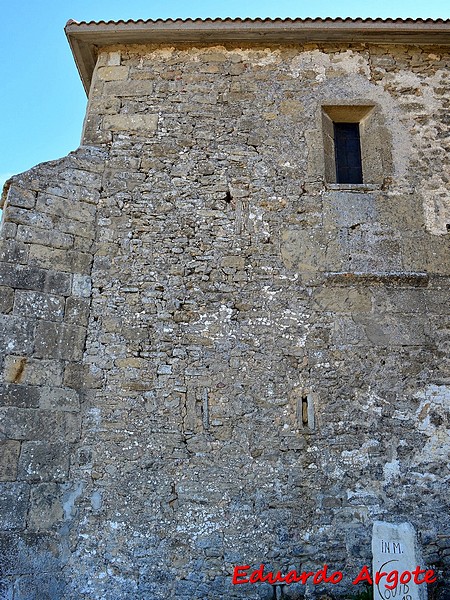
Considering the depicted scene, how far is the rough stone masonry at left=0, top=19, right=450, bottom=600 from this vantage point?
203 inches

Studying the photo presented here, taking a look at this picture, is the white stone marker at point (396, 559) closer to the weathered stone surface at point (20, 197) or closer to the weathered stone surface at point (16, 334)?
the weathered stone surface at point (16, 334)

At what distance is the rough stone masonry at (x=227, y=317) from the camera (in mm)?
5156

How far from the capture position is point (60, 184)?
5988 mm

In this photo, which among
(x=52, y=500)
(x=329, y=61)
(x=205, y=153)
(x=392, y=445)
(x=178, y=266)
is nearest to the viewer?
(x=52, y=500)

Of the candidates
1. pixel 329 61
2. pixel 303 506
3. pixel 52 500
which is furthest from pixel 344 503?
pixel 329 61

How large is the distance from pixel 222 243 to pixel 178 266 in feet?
1.64

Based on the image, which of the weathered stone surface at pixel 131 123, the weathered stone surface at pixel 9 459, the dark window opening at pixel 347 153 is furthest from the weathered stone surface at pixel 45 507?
the dark window opening at pixel 347 153

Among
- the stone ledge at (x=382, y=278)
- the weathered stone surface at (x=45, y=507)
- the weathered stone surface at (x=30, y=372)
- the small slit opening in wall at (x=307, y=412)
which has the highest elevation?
the stone ledge at (x=382, y=278)

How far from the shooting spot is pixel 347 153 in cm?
662

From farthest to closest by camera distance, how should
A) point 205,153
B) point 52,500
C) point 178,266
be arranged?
point 205,153 < point 178,266 < point 52,500

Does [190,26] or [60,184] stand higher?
[190,26]

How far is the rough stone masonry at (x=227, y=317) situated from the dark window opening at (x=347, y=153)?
96 mm

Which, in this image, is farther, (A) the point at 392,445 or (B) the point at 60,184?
(B) the point at 60,184

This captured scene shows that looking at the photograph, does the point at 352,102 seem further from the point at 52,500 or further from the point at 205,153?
the point at 52,500
